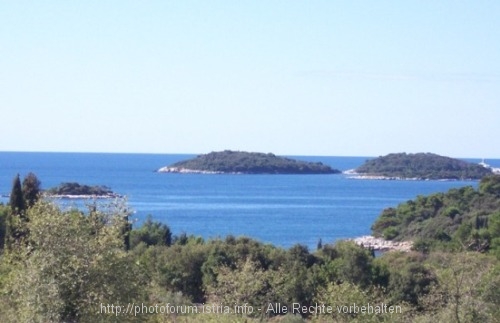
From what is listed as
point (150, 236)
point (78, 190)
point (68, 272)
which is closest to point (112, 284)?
point (68, 272)

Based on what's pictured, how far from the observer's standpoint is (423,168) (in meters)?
184

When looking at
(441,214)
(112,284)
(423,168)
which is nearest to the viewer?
(112,284)

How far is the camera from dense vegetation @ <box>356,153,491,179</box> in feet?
589

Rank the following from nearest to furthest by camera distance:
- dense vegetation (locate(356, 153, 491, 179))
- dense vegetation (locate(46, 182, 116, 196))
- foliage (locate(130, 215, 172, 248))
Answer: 1. foliage (locate(130, 215, 172, 248))
2. dense vegetation (locate(46, 182, 116, 196))
3. dense vegetation (locate(356, 153, 491, 179))

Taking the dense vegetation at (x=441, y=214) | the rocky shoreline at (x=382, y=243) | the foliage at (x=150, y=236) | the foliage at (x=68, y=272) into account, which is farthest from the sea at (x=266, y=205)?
the foliage at (x=68, y=272)

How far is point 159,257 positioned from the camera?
3522 cm

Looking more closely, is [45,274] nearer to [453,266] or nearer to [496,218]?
[453,266]

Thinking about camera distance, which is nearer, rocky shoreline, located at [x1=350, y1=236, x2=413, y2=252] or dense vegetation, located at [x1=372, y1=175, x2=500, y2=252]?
rocky shoreline, located at [x1=350, y1=236, x2=413, y2=252]

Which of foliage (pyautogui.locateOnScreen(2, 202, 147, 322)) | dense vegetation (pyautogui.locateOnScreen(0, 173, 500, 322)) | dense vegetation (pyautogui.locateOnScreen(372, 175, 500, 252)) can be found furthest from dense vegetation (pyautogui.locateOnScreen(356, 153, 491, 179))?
foliage (pyautogui.locateOnScreen(2, 202, 147, 322))

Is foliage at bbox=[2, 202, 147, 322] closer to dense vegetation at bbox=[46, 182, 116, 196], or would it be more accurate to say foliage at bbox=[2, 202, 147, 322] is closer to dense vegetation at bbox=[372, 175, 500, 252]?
dense vegetation at bbox=[372, 175, 500, 252]

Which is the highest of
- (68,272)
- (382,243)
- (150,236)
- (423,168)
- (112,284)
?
(423,168)

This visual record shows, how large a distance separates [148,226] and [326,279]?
677 inches

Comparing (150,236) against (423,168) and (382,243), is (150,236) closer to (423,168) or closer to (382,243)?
(382,243)

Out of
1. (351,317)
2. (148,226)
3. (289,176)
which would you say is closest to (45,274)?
(351,317)
